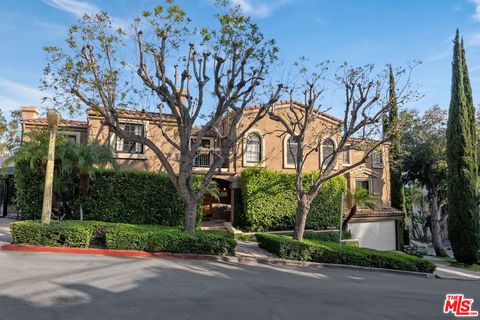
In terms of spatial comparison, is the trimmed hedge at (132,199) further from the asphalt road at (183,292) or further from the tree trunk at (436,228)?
the tree trunk at (436,228)

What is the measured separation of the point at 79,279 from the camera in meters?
7.86

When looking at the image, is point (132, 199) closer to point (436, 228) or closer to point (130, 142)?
point (130, 142)

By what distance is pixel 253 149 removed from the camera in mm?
23422

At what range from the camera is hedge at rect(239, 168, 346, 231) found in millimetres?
21078

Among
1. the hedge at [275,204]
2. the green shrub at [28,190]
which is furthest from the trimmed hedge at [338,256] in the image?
the green shrub at [28,190]

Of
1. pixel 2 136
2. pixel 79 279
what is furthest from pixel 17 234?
pixel 2 136

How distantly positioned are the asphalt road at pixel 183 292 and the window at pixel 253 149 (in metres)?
12.5

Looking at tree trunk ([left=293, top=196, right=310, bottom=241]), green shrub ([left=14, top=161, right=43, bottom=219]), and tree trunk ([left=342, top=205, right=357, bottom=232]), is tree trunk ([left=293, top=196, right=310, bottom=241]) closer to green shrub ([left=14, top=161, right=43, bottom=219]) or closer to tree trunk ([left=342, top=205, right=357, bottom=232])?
tree trunk ([left=342, top=205, right=357, bottom=232])

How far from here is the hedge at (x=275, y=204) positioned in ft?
69.2

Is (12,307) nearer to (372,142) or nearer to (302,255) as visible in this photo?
(302,255)

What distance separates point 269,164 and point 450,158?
10824 millimetres

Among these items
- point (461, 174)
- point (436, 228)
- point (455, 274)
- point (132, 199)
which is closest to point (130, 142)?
point (132, 199)

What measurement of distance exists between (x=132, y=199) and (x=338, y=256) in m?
9.78

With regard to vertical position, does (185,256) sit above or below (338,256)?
above
